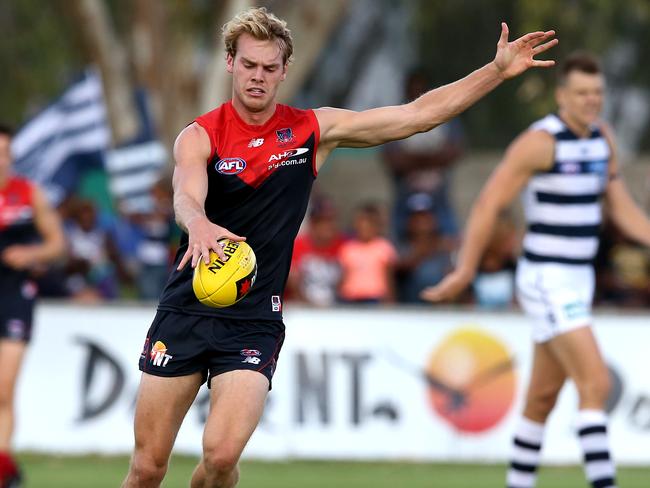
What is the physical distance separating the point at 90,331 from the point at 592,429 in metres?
5.79

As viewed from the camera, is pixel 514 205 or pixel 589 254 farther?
pixel 514 205

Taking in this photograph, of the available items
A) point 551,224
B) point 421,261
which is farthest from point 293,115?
point 421,261

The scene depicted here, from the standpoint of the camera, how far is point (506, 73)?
22.4 feet

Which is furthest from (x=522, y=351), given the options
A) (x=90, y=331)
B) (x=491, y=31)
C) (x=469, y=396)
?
(x=491, y=31)

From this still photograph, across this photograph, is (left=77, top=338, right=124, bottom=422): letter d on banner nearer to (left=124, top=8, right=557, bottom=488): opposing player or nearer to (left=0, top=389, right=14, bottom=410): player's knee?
(left=0, top=389, right=14, bottom=410): player's knee

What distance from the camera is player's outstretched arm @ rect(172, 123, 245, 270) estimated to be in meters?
6.20

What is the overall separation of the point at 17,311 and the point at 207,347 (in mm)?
3974

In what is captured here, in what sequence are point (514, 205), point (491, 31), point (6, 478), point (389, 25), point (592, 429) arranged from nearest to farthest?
point (592, 429)
point (6, 478)
point (514, 205)
point (491, 31)
point (389, 25)

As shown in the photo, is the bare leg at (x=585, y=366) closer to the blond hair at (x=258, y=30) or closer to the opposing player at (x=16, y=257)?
the blond hair at (x=258, y=30)

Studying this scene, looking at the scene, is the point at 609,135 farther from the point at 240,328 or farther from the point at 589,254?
the point at 240,328

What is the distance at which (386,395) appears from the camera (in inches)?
497

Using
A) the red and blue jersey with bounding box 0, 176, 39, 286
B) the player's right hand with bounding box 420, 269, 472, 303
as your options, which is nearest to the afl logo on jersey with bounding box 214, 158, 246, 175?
A: the player's right hand with bounding box 420, 269, 472, 303

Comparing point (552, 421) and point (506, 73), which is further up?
point (506, 73)

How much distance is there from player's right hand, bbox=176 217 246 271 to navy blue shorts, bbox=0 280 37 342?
4.45 metres
